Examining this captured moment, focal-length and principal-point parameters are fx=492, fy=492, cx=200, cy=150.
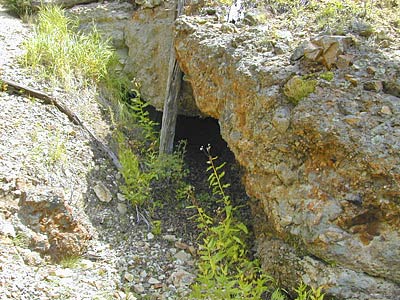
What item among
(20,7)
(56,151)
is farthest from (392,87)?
(20,7)

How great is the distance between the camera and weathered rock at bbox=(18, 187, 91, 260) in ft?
11.7

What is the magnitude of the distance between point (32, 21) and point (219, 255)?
13.7 ft

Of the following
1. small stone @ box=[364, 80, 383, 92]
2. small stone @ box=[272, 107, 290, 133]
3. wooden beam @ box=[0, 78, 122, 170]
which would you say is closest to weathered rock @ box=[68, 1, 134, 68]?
wooden beam @ box=[0, 78, 122, 170]

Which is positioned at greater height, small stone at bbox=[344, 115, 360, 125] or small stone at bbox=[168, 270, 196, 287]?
small stone at bbox=[344, 115, 360, 125]

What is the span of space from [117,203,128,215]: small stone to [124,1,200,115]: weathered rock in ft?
4.45

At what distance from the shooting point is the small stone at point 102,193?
4180 millimetres

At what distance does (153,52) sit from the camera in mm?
5426

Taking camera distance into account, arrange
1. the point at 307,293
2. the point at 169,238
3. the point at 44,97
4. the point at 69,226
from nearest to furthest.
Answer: the point at 307,293 → the point at 69,226 → the point at 169,238 → the point at 44,97

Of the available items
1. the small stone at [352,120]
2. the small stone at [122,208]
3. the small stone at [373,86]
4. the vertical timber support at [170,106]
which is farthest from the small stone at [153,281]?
the small stone at [373,86]

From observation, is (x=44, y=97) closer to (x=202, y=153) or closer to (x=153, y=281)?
(x=202, y=153)

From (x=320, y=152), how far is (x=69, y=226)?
1.92m

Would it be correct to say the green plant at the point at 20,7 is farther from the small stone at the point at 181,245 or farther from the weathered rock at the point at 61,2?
the small stone at the point at 181,245

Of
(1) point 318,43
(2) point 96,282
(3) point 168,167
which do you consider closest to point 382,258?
(1) point 318,43

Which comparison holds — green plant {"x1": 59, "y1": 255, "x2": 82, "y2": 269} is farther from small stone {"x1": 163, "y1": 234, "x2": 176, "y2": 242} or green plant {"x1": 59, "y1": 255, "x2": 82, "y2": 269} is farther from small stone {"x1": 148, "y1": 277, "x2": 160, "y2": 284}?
small stone {"x1": 163, "y1": 234, "x2": 176, "y2": 242}
